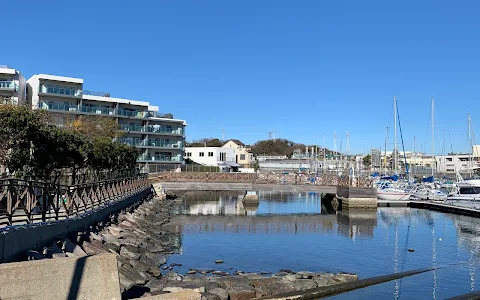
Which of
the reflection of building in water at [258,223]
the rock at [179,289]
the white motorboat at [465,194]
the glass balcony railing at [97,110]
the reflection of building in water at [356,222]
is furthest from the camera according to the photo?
the glass balcony railing at [97,110]

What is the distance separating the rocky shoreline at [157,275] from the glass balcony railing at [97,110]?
43970 millimetres

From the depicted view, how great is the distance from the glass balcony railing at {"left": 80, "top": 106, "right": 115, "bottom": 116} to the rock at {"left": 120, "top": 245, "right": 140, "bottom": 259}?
48212mm

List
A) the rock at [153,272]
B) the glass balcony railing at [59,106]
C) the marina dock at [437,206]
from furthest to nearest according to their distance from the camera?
the glass balcony railing at [59,106] → the marina dock at [437,206] → the rock at [153,272]

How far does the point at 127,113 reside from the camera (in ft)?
228

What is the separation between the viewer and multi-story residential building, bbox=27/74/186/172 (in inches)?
2384

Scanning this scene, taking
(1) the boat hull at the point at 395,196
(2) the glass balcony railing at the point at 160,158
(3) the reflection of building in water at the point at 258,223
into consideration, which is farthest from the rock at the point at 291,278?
(2) the glass balcony railing at the point at 160,158

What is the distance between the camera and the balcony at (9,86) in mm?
53094

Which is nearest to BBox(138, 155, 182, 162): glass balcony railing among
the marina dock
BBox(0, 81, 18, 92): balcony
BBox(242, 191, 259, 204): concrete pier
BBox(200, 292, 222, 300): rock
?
BBox(0, 81, 18, 92): balcony

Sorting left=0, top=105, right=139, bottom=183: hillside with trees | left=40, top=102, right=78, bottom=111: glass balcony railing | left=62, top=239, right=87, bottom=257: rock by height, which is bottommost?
left=62, top=239, right=87, bottom=257: rock

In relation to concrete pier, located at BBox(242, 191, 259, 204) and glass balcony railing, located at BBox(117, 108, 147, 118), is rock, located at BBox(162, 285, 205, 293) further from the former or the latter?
glass balcony railing, located at BBox(117, 108, 147, 118)

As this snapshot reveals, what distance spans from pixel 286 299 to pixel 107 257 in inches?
275

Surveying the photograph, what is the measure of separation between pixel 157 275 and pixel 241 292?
4.12m

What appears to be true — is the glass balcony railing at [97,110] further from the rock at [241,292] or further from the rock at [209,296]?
the rock at [209,296]

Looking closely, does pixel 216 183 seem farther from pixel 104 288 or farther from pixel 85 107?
pixel 104 288
